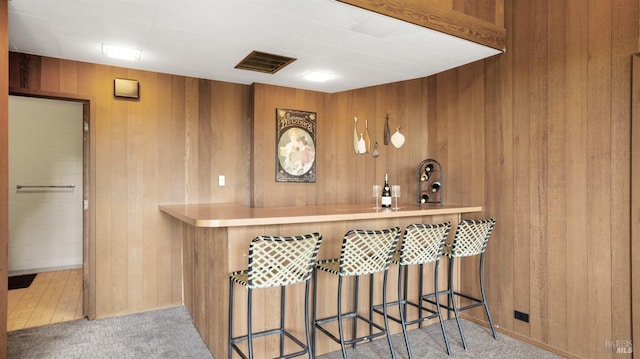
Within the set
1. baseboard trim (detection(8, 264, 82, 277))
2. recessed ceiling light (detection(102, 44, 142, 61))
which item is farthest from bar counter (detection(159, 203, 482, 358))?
baseboard trim (detection(8, 264, 82, 277))

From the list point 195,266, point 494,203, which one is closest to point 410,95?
point 494,203

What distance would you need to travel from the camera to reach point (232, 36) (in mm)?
2699

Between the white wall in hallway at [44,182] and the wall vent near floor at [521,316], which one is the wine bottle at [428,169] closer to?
the wall vent near floor at [521,316]

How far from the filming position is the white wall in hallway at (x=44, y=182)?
189 inches

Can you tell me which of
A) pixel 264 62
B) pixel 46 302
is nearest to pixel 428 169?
pixel 264 62

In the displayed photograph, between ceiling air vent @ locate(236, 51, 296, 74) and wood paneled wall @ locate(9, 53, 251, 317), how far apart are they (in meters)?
0.65

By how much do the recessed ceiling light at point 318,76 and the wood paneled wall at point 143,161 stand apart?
2.77ft

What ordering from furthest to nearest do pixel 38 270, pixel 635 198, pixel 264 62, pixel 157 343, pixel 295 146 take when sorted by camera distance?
pixel 38 270
pixel 295 146
pixel 264 62
pixel 157 343
pixel 635 198

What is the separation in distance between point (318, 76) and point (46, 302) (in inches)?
143

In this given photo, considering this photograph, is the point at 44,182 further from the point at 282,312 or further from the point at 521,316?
the point at 521,316

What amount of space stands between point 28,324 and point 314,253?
2.81 metres

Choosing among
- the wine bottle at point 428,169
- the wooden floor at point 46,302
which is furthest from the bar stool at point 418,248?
the wooden floor at point 46,302

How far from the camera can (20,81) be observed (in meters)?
3.13

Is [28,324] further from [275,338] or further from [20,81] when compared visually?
[275,338]
